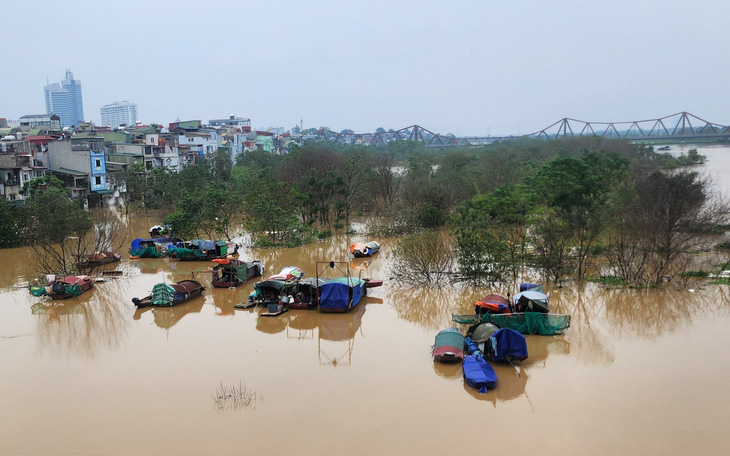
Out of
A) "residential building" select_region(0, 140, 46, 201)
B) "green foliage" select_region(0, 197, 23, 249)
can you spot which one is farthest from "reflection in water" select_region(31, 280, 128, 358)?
"residential building" select_region(0, 140, 46, 201)

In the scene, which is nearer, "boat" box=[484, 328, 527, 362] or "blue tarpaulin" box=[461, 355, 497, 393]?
"blue tarpaulin" box=[461, 355, 497, 393]

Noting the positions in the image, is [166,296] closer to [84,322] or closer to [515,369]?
[84,322]

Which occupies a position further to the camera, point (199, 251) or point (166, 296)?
point (199, 251)

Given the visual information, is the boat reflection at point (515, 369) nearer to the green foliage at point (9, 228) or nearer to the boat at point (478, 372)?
the boat at point (478, 372)

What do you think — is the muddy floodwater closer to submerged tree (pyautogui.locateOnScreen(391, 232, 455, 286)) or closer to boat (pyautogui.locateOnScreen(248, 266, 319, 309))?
boat (pyautogui.locateOnScreen(248, 266, 319, 309))

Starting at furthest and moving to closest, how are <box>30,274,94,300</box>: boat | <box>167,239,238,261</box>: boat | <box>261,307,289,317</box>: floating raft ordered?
<box>167,239,238,261</box>: boat, <box>30,274,94,300</box>: boat, <box>261,307,289,317</box>: floating raft

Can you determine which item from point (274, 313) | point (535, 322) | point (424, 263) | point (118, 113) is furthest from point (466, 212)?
point (118, 113)
